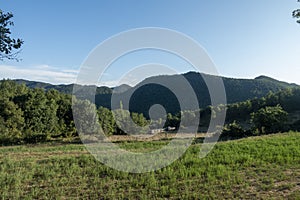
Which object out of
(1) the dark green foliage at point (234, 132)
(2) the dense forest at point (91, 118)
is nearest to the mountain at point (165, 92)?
(2) the dense forest at point (91, 118)

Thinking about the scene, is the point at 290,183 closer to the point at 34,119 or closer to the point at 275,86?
the point at 34,119

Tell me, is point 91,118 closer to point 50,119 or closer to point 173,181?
point 50,119

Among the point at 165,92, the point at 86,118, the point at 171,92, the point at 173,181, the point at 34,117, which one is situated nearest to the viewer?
the point at 173,181

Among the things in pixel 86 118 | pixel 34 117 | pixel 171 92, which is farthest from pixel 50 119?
pixel 171 92

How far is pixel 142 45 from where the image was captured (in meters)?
9.80

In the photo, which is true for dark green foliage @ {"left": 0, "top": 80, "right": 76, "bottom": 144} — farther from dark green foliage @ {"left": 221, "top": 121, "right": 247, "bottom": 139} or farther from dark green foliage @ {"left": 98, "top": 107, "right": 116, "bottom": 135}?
dark green foliage @ {"left": 221, "top": 121, "right": 247, "bottom": 139}

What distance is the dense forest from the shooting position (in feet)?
91.0

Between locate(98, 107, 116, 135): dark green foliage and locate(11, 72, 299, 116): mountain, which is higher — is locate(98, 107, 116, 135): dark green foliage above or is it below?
below

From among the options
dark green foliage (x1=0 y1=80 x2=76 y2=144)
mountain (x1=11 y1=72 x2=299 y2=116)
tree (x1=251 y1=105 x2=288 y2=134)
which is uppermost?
mountain (x1=11 y1=72 x2=299 y2=116)

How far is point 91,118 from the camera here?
34.0m

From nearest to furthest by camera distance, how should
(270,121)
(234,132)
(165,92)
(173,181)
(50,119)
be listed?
1. (173,181)
2. (270,121)
3. (234,132)
4. (50,119)
5. (165,92)

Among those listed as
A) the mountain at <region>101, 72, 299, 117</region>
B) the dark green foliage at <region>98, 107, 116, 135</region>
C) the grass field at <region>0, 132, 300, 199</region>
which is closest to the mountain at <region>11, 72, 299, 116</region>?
the mountain at <region>101, 72, 299, 117</region>

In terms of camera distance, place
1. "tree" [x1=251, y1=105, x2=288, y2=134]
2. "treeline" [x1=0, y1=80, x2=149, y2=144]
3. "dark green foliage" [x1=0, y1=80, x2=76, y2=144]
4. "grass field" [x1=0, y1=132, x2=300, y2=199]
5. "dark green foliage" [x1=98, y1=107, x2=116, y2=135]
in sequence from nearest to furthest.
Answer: "grass field" [x1=0, y1=132, x2=300, y2=199]
"tree" [x1=251, y1=105, x2=288, y2=134]
"dark green foliage" [x1=0, y1=80, x2=76, y2=144]
"treeline" [x1=0, y1=80, x2=149, y2=144]
"dark green foliage" [x1=98, y1=107, x2=116, y2=135]

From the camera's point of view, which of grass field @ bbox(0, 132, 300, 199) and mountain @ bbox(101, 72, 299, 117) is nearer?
grass field @ bbox(0, 132, 300, 199)
